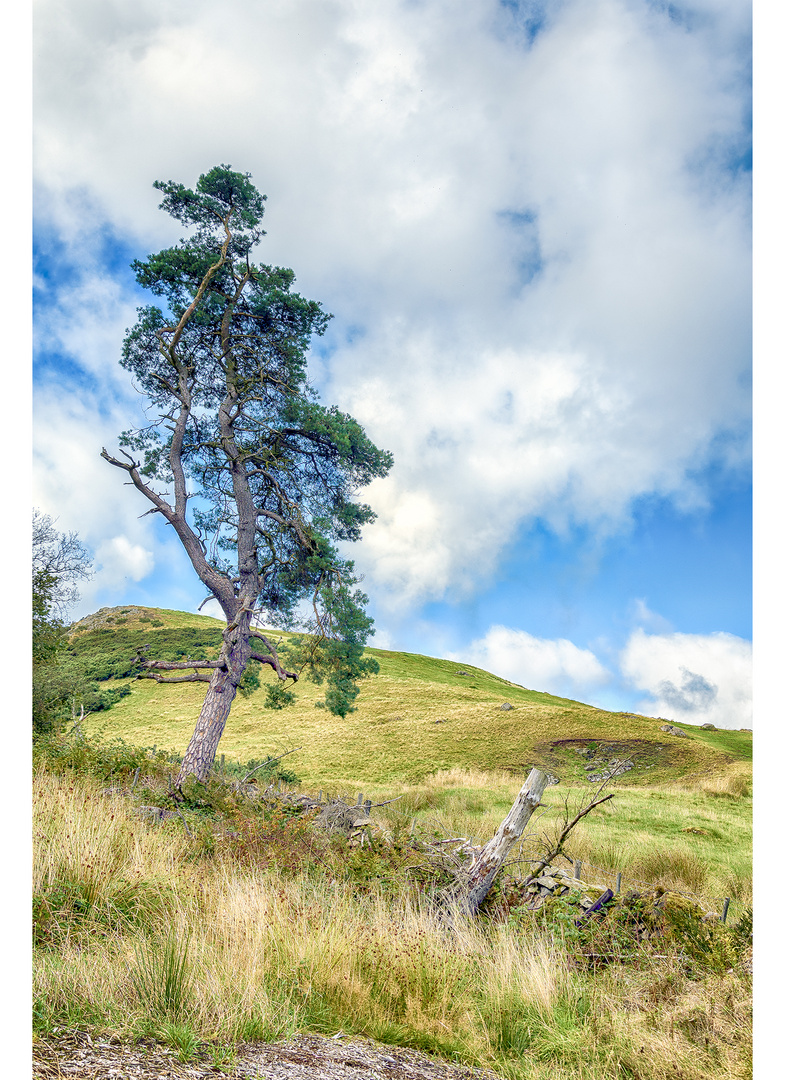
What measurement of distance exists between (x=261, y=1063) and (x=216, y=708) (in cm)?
1031

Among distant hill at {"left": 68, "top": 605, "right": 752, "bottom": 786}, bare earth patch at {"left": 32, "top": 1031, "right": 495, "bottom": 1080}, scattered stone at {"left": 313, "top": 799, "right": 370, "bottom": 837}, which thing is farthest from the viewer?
distant hill at {"left": 68, "top": 605, "right": 752, "bottom": 786}

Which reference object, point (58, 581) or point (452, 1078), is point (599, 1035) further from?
point (58, 581)

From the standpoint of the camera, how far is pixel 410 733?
111 ft

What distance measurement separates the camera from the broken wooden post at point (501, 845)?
6.96 m

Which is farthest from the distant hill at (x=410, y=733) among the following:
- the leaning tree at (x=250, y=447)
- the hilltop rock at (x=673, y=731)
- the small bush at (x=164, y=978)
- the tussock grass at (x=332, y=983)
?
the small bush at (x=164, y=978)

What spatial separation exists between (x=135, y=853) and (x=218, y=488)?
1156 cm

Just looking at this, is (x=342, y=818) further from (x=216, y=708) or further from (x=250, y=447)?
(x=250, y=447)

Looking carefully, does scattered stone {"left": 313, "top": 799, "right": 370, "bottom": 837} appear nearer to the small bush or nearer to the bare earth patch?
the small bush

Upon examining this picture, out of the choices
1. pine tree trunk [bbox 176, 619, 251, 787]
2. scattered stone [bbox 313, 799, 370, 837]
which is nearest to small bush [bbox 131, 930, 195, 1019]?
scattered stone [bbox 313, 799, 370, 837]

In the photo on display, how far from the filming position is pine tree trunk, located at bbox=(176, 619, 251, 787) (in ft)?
38.5

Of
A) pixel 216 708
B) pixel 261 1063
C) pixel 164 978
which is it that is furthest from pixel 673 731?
pixel 261 1063

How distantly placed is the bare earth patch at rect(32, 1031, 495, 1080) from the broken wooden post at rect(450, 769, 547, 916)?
12.9 ft

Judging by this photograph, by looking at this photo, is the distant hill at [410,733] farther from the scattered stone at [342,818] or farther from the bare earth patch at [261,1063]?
the bare earth patch at [261,1063]
